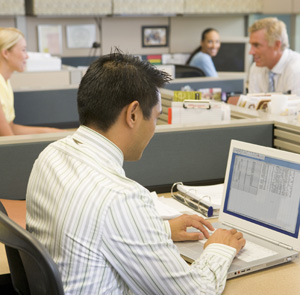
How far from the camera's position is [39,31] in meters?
5.68

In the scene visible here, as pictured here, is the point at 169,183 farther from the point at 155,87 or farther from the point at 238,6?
the point at 238,6

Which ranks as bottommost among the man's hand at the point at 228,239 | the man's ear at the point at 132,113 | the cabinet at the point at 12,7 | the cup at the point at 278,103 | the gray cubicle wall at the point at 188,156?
the man's hand at the point at 228,239

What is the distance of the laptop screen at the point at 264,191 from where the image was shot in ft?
5.11

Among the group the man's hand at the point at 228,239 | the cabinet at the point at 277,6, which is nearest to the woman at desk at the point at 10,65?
the man's hand at the point at 228,239

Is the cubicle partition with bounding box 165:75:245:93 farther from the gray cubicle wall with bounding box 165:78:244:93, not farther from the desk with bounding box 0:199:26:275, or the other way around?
the desk with bounding box 0:199:26:275

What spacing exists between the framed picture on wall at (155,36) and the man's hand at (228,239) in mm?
4866

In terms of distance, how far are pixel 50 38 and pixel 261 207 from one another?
14.8ft

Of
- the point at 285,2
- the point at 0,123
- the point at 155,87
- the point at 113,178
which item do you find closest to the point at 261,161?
the point at 155,87

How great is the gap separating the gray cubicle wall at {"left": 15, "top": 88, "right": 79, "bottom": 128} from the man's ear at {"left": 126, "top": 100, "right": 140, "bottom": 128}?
254 cm

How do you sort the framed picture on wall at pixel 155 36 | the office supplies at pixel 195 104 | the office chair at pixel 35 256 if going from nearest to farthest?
the office chair at pixel 35 256 → the office supplies at pixel 195 104 → the framed picture on wall at pixel 155 36

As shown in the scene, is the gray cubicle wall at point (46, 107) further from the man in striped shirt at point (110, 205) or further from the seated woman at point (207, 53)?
the man in striped shirt at point (110, 205)

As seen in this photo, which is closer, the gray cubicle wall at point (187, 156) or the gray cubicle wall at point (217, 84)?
the gray cubicle wall at point (187, 156)

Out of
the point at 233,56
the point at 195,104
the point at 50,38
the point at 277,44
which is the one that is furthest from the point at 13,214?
the point at 233,56

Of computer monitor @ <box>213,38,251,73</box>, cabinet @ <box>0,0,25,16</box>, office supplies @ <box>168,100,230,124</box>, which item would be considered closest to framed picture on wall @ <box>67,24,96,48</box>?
cabinet @ <box>0,0,25,16</box>
